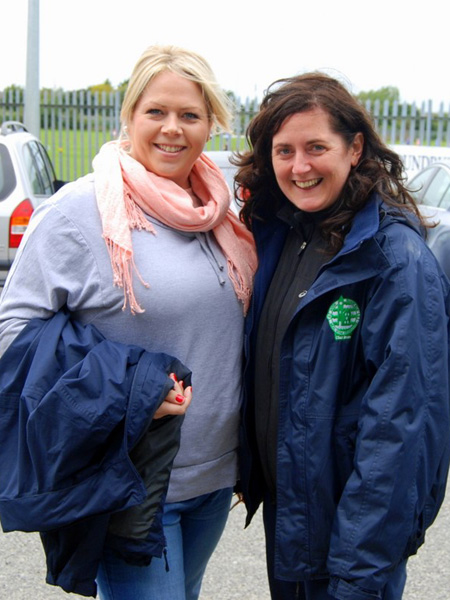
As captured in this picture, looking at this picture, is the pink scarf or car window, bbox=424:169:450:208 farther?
car window, bbox=424:169:450:208

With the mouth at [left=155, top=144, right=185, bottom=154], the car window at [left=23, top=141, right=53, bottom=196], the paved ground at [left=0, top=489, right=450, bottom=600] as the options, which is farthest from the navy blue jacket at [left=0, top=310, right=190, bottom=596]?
the car window at [left=23, top=141, right=53, bottom=196]

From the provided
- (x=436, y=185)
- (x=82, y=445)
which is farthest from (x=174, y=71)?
(x=436, y=185)

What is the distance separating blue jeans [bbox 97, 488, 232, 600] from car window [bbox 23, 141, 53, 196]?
5383 millimetres

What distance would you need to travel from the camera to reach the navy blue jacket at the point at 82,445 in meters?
1.90

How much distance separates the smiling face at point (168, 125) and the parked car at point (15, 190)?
4690 millimetres

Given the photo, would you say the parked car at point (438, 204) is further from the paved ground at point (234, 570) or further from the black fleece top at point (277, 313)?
the black fleece top at point (277, 313)

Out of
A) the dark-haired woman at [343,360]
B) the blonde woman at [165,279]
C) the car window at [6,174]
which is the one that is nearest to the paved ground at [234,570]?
the blonde woman at [165,279]

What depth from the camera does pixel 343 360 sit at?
6.60 ft

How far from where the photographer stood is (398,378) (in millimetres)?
1914

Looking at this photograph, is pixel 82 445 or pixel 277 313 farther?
pixel 277 313

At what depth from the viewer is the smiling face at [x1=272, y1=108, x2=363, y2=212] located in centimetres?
211

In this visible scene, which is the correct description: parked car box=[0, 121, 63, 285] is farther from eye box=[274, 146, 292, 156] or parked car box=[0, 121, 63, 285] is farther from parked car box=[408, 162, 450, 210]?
eye box=[274, 146, 292, 156]

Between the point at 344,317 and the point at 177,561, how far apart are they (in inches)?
31.1

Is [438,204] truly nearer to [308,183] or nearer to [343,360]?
[308,183]
